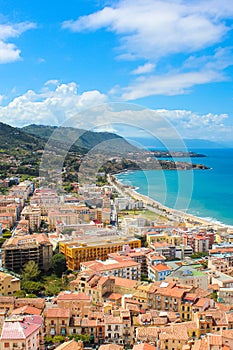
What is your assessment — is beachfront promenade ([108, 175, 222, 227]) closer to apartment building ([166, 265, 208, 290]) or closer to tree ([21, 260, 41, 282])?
apartment building ([166, 265, 208, 290])

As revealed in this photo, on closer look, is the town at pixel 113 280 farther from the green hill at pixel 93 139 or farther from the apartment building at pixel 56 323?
the green hill at pixel 93 139

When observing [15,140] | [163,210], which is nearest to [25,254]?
[163,210]

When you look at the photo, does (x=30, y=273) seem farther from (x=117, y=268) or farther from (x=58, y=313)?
(x=58, y=313)

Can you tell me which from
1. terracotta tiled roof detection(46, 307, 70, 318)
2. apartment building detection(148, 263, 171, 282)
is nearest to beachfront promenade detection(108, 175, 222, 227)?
apartment building detection(148, 263, 171, 282)

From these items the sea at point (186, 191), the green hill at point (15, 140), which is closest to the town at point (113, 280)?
the sea at point (186, 191)

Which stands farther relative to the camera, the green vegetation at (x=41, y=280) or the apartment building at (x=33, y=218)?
the apartment building at (x=33, y=218)

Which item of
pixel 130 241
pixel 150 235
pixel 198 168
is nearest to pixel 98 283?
pixel 130 241

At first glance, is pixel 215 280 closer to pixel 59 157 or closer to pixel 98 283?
pixel 98 283
